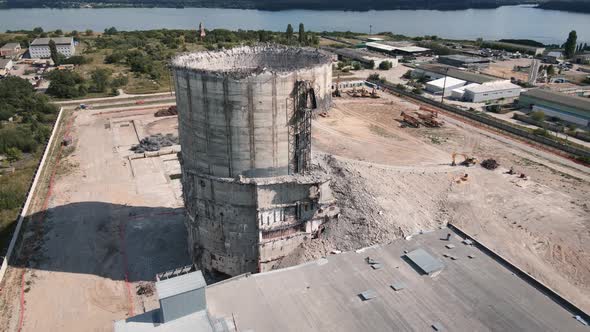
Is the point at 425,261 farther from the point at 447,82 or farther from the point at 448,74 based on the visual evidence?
the point at 448,74

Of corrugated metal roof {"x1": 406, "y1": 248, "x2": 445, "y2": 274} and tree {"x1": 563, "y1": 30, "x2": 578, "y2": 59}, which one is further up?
tree {"x1": 563, "y1": 30, "x2": 578, "y2": 59}

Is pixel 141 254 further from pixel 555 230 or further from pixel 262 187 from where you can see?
pixel 555 230

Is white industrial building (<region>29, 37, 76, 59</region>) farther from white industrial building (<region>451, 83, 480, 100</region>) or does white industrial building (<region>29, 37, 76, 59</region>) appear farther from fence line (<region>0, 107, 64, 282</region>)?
white industrial building (<region>451, 83, 480, 100</region>)

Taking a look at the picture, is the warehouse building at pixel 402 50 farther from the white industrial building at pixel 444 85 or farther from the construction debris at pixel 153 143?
the construction debris at pixel 153 143

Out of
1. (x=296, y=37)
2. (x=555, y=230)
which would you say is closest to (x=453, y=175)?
(x=555, y=230)

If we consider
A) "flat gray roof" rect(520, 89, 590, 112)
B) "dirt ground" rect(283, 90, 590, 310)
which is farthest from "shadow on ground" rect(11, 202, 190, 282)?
"flat gray roof" rect(520, 89, 590, 112)

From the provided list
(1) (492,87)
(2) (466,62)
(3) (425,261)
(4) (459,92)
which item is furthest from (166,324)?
(2) (466,62)
